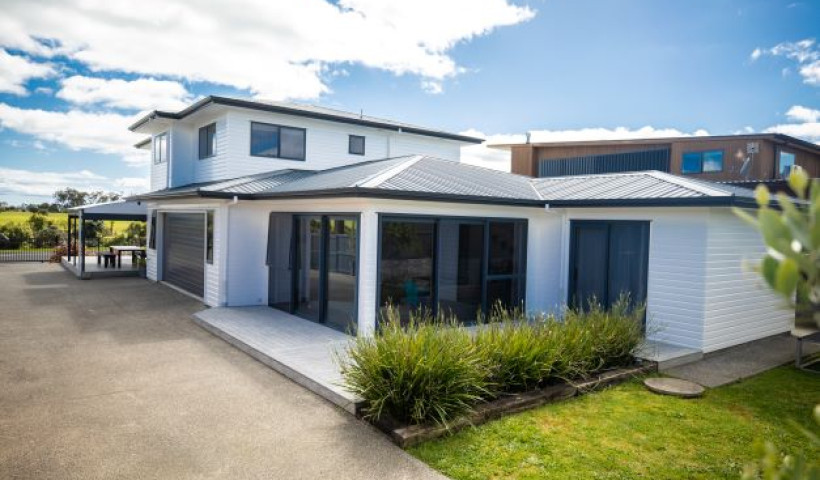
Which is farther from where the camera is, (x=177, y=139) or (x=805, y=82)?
(x=805, y=82)

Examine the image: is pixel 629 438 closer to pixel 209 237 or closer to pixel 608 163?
pixel 209 237

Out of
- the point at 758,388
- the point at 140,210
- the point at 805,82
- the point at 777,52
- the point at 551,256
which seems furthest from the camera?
the point at 805,82

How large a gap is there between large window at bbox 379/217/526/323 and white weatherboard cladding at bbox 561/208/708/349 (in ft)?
8.98

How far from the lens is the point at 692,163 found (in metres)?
22.0

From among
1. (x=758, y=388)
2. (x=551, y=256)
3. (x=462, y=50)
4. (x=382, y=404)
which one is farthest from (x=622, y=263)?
(x=462, y=50)

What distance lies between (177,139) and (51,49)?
5939mm

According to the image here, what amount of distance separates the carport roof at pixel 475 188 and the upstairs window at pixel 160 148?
14.0ft

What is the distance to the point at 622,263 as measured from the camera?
10.7 metres

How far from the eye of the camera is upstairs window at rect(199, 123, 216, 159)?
15.6 metres

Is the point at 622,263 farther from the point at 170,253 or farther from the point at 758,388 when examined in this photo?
the point at 170,253

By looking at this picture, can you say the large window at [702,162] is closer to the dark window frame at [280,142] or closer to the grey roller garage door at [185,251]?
the dark window frame at [280,142]

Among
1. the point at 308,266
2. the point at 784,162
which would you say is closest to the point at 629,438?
the point at 308,266

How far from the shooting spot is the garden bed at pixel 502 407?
5.68m

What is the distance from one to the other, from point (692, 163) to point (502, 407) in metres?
19.8
